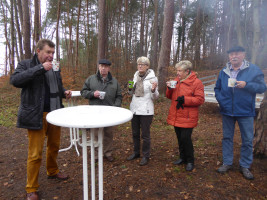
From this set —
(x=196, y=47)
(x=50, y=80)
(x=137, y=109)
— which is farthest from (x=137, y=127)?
(x=196, y=47)

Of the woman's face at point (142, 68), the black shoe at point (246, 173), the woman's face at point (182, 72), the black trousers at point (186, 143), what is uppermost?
the woman's face at point (142, 68)

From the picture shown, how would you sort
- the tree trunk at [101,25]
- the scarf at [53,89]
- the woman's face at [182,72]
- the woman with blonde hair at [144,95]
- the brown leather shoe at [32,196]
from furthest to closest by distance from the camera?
the tree trunk at [101,25] < the woman with blonde hair at [144,95] < the woman's face at [182,72] < the scarf at [53,89] < the brown leather shoe at [32,196]

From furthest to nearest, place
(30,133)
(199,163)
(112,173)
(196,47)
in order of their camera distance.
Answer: (196,47)
(199,163)
(112,173)
(30,133)

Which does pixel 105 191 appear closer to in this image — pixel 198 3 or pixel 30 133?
pixel 30 133

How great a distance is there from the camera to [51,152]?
2637 mm

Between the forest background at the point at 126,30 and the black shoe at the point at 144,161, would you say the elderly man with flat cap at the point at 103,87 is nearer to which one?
the black shoe at the point at 144,161

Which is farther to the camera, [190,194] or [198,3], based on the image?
[198,3]

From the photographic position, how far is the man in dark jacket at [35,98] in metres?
2.07

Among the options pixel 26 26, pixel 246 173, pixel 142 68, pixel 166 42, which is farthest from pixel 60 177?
pixel 26 26

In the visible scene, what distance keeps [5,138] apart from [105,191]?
12.8 ft

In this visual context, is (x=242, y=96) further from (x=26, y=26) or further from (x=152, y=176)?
(x=26, y=26)

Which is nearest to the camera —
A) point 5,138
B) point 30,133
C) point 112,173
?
point 30,133

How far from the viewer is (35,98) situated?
86.2 inches

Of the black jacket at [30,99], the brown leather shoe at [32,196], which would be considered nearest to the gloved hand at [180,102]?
the black jacket at [30,99]
